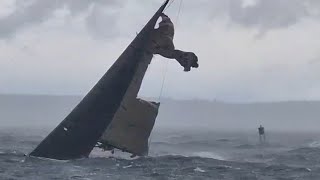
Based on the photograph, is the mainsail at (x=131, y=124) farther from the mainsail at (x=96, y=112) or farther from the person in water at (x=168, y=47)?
the person in water at (x=168, y=47)

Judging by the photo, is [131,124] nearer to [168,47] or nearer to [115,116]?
[115,116]

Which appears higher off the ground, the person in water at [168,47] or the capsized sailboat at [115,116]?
the person in water at [168,47]

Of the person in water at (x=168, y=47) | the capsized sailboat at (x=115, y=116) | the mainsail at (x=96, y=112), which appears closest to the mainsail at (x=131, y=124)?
the capsized sailboat at (x=115, y=116)

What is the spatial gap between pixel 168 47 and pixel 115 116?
6713mm

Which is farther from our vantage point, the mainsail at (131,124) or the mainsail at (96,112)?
the mainsail at (131,124)

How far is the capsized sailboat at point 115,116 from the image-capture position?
4375cm

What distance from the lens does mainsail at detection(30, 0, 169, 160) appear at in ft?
143

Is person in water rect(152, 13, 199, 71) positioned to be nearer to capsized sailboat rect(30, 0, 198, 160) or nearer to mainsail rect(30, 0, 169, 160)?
capsized sailboat rect(30, 0, 198, 160)

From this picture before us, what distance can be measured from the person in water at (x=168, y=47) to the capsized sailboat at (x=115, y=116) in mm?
76

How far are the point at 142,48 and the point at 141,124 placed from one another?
5.83m

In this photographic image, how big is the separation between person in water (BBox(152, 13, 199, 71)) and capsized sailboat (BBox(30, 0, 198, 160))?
0.25ft

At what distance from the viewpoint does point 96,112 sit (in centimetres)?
4412

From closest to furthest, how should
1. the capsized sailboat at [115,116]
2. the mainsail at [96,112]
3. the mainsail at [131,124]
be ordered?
the mainsail at [96,112] → the capsized sailboat at [115,116] → the mainsail at [131,124]

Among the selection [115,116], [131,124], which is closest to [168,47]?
[131,124]
